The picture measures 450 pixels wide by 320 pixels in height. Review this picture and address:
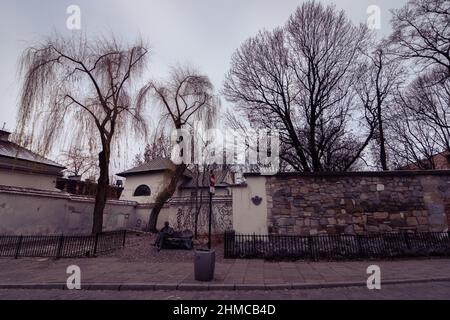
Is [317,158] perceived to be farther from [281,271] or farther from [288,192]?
[281,271]

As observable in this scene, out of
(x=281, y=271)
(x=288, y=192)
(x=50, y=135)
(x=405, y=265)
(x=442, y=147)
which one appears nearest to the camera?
(x=281, y=271)

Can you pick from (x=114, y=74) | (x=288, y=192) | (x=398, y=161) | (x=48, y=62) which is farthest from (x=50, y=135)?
(x=398, y=161)

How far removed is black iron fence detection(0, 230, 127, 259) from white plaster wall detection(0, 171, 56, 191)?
5547mm

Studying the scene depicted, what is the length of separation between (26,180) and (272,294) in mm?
19859

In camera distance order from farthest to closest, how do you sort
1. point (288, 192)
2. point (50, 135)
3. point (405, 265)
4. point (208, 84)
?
point (208, 84), point (50, 135), point (288, 192), point (405, 265)

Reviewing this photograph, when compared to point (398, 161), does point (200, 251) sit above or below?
below

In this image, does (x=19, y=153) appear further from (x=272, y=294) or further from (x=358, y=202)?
(x=358, y=202)

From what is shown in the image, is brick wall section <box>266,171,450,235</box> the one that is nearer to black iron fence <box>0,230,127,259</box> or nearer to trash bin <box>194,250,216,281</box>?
trash bin <box>194,250,216,281</box>

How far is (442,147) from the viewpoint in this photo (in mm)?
24297

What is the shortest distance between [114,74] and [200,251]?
13005 millimetres

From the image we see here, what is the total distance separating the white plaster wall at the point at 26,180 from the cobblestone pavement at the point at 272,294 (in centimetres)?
1387

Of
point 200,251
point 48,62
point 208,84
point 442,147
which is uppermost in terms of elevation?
point 208,84

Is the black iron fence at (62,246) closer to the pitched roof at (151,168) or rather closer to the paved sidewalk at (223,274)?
the paved sidewalk at (223,274)

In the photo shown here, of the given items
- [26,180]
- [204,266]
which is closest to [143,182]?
[26,180]
